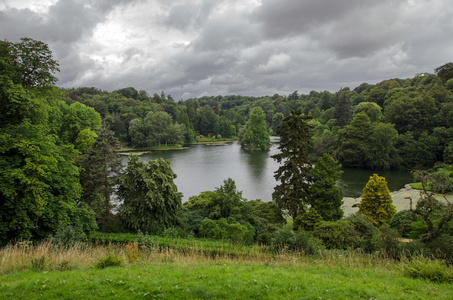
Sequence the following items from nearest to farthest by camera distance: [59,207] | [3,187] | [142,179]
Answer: [3,187]
[59,207]
[142,179]

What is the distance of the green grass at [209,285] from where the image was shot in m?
5.77

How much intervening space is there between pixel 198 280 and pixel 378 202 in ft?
56.4

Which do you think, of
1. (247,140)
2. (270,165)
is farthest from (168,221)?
(247,140)

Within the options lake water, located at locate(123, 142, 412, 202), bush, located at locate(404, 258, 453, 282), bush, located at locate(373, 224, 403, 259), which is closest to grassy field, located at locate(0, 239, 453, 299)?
bush, located at locate(404, 258, 453, 282)

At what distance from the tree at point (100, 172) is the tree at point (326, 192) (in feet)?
42.6

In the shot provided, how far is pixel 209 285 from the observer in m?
6.22

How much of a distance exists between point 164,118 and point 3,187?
65.1m

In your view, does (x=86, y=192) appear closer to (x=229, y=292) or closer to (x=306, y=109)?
(x=229, y=292)

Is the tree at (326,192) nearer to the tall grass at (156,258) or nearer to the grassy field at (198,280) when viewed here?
the tall grass at (156,258)

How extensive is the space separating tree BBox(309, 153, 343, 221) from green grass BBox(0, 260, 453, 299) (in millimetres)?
9951

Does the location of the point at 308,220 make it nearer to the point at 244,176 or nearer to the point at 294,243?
the point at 294,243

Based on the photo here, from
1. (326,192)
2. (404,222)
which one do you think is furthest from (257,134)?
(404,222)

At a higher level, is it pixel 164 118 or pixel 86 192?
pixel 164 118

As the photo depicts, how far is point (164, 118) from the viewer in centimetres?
7438
